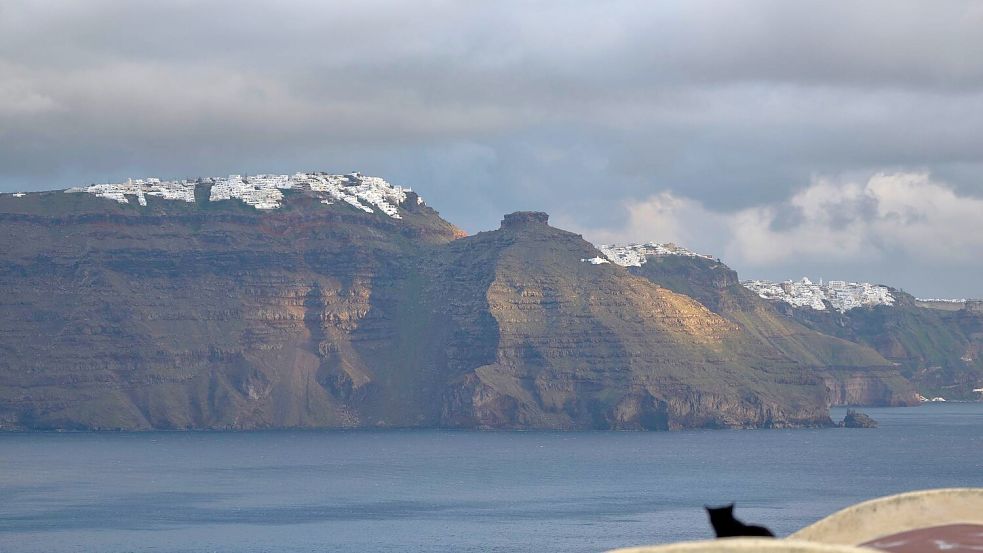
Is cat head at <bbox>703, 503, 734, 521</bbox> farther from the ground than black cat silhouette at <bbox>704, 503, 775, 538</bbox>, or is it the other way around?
cat head at <bbox>703, 503, 734, 521</bbox>

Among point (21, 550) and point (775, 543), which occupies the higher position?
point (775, 543)

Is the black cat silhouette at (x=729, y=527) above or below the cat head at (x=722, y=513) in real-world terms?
below

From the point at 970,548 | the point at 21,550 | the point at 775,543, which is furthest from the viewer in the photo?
the point at 21,550

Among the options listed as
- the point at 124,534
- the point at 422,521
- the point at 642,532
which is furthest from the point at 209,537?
the point at 642,532

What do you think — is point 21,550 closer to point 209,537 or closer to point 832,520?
point 209,537

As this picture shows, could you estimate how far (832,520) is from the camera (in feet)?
120

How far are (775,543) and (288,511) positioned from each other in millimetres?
165645

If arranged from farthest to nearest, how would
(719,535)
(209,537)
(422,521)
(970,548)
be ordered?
(422,521) → (209,537) → (970,548) → (719,535)

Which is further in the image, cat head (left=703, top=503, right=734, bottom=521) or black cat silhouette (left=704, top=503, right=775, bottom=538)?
black cat silhouette (left=704, top=503, right=775, bottom=538)

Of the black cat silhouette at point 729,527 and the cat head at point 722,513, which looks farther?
the black cat silhouette at point 729,527

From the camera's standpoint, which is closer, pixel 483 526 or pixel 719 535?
pixel 719 535

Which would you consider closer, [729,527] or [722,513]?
[722,513]

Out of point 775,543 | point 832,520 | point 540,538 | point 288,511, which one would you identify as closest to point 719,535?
point 775,543

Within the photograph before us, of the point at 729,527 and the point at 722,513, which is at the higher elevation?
the point at 722,513
